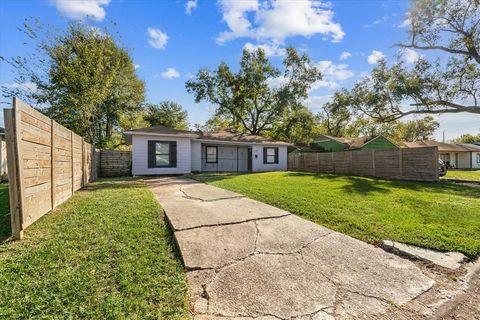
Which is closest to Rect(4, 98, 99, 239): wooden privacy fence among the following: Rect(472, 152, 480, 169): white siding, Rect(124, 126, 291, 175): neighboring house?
Rect(124, 126, 291, 175): neighboring house

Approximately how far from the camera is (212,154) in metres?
16.6

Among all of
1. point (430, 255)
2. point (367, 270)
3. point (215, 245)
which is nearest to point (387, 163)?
point (430, 255)

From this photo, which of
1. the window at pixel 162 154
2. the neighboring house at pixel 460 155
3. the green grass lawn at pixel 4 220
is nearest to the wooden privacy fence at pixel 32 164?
the green grass lawn at pixel 4 220

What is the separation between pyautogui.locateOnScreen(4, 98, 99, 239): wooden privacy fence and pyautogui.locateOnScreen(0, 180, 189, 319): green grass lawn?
14.0 inches

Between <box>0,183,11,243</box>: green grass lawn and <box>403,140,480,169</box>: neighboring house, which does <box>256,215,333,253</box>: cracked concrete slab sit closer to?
<box>0,183,11,243</box>: green grass lawn

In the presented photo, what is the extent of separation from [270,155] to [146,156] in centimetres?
890

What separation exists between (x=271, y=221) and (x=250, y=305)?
2331mm

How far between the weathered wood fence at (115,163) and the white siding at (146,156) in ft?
4.15

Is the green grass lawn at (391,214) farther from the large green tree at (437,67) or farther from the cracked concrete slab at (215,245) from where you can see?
the large green tree at (437,67)

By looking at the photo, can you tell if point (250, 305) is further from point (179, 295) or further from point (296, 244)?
point (296, 244)

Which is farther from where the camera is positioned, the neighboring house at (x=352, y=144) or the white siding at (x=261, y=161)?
the neighboring house at (x=352, y=144)

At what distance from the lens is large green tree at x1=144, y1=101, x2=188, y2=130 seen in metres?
26.7

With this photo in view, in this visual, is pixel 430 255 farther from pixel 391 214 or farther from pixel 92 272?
pixel 92 272

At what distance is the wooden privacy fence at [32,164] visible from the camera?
10.2ft
